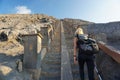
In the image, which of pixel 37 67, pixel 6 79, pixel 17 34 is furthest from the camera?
pixel 17 34

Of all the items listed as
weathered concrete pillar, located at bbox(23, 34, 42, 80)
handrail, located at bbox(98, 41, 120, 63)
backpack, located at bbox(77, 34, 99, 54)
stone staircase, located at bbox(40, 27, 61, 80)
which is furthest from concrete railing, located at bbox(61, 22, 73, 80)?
backpack, located at bbox(77, 34, 99, 54)

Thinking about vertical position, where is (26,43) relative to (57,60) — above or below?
above

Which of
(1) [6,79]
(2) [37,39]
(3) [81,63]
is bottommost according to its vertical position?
(1) [6,79]

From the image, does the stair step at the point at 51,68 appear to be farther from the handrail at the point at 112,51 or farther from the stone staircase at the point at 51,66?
the handrail at the point at 112,51

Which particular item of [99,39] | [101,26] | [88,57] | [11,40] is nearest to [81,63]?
[88,57]

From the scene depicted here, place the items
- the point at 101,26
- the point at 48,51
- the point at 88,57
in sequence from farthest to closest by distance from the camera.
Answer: the point at 101,26, the point at 48,51, the point at 88,57

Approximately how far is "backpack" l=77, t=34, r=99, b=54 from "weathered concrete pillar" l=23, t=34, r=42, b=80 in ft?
8.81

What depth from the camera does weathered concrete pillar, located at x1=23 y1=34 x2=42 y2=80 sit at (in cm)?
957

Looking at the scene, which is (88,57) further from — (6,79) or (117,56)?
(6,79)

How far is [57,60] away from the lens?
36.5 ft

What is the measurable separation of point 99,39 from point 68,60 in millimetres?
1910

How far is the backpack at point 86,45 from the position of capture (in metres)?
7.34

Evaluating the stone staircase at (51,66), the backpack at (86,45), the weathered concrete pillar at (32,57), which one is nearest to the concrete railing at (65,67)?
the stone staircase at (51,66)

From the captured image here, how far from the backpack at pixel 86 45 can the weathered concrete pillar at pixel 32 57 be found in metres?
2.69
